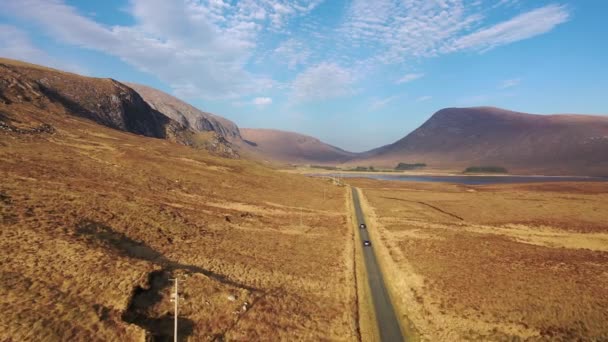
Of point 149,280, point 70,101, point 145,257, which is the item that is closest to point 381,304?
point 149,280

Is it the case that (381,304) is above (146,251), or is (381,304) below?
below

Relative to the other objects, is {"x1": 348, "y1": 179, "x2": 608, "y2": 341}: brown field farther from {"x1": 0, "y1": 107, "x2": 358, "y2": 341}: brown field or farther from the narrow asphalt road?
{"x1": 0, "y1": 107, "x2": 358, "y2": 341}: brown field

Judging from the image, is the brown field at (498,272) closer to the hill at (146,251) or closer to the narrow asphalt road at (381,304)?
the narrow asphalt road at (381,304)

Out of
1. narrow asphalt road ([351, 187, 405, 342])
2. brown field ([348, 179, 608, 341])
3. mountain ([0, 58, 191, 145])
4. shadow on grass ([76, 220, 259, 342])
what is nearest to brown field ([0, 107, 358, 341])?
shadow on grass ([76, 220, 259, 342])

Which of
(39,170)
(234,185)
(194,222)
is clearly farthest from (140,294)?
(234,185)

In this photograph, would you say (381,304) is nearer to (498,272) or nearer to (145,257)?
(498,272)

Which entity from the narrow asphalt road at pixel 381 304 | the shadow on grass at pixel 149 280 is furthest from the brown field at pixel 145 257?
the narrow asphalt road at pixel 381 304
